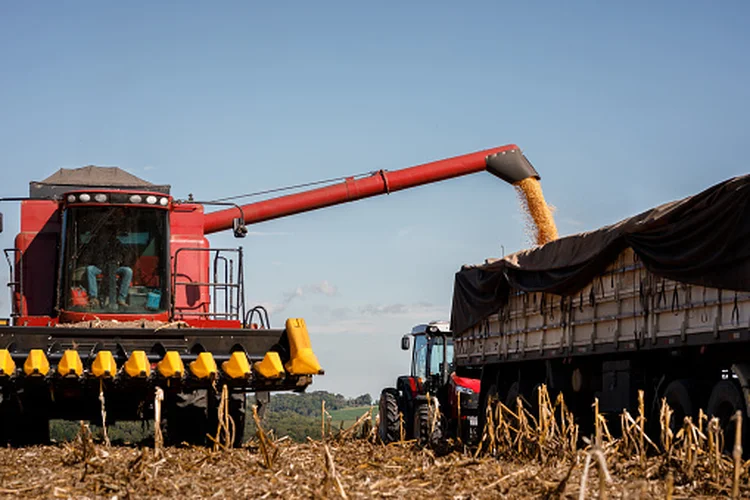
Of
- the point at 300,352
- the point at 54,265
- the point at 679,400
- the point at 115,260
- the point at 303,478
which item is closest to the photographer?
the point at 303,478

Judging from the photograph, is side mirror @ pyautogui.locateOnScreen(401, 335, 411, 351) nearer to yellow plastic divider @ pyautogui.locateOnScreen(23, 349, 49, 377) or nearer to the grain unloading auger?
the grain unloading auger

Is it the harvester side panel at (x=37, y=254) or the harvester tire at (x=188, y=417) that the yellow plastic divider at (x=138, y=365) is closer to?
the harvester tire at (x=188, y=417)

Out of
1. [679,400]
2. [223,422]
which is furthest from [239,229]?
[679,400]

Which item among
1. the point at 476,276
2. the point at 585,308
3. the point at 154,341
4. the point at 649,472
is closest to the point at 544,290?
the point at 585,308

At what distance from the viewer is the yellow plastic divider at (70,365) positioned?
40.1ft

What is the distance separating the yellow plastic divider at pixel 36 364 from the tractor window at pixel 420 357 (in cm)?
1241

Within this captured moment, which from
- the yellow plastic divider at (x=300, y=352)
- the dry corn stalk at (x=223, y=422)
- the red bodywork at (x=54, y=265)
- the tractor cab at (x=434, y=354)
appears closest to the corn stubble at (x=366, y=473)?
the dry corn stalk at (x=223, y=422)

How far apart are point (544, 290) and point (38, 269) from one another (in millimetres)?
7389

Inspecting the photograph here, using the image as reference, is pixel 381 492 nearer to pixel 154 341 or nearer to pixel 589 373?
pixel 154 341

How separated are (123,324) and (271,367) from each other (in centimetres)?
273

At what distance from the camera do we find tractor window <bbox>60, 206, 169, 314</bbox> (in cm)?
1505

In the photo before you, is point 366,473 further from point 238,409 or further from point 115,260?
point 115,260

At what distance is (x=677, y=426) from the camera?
13898mm

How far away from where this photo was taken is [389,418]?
2267 cm
